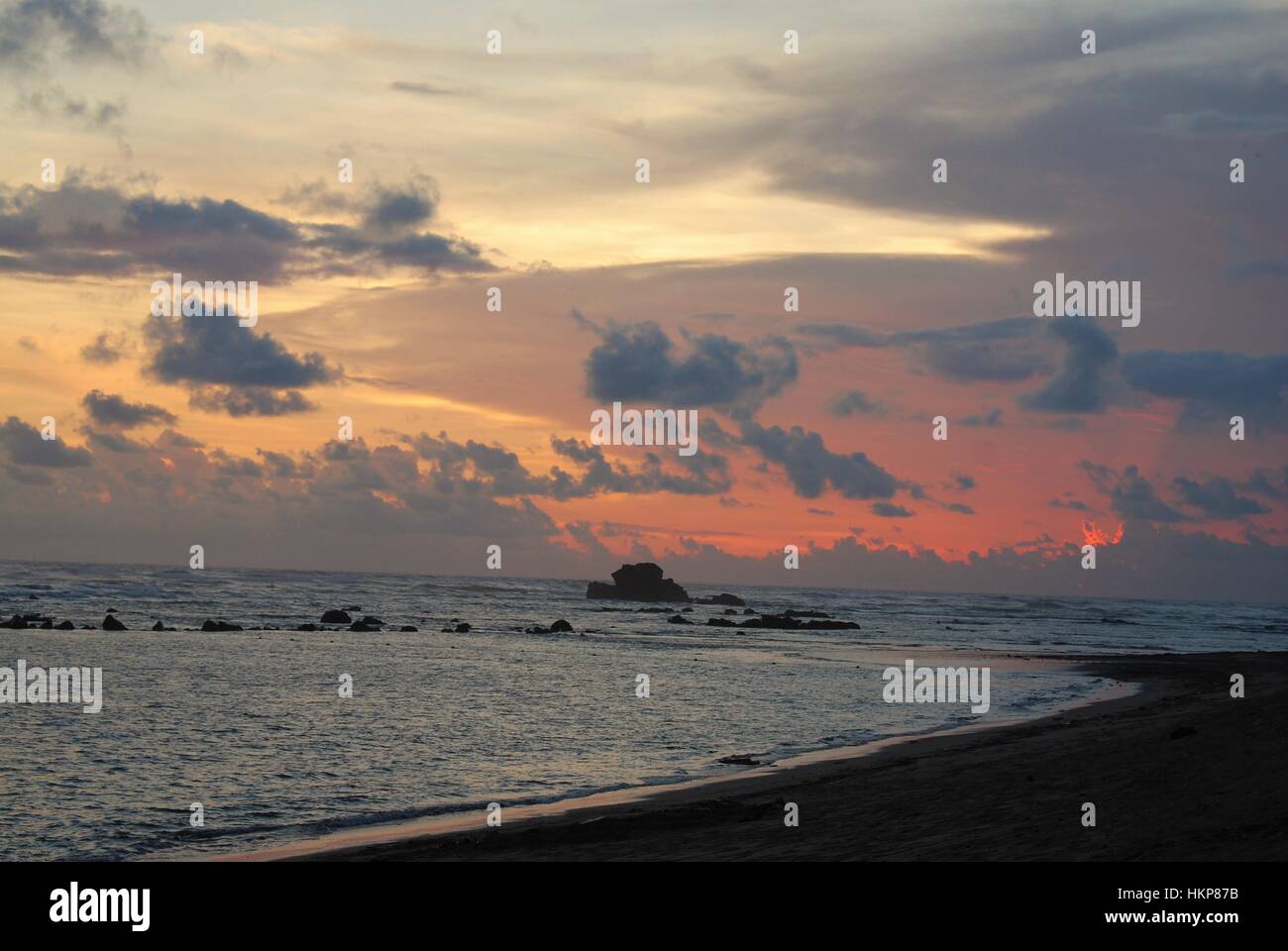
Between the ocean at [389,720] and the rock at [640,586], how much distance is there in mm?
87533

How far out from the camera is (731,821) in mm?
18234

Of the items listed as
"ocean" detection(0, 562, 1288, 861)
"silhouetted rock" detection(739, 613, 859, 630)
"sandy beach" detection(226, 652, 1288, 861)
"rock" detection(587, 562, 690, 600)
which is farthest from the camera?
"rock" detection(587, 562, 690, 600)

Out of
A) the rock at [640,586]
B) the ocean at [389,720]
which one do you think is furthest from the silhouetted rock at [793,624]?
the rock at [640,586]

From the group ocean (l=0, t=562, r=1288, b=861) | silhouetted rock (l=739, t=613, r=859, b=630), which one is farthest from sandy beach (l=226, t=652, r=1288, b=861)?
silhouetted rock (l=739, t=613, r=859, b=630)

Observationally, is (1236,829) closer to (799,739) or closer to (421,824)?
(421,824)

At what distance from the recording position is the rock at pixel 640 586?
6762 inches

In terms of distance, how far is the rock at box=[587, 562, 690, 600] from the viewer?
563 ft

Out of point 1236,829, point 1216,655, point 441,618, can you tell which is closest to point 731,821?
point 1236,829

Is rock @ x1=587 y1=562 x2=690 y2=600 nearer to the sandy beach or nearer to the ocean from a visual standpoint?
the ocean

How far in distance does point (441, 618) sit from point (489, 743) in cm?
8167

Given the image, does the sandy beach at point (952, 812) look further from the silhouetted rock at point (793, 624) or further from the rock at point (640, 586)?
the rock at point (640, 586)

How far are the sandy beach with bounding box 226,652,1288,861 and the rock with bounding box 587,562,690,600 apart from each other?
146 m

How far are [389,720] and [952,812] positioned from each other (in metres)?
19.7
